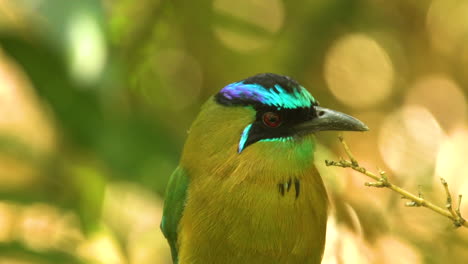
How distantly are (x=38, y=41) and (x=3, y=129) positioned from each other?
0.96 m

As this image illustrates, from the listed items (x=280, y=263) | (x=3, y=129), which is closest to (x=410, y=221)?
(x=280, y=263)

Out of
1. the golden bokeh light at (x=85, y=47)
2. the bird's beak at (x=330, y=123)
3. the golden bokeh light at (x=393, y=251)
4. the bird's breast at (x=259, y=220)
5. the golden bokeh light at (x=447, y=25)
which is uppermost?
Answer: the golden bokeh light at (x=85, y=47)

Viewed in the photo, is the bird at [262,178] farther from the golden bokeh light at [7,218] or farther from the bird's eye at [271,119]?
the golden bokeh light at [7,218]

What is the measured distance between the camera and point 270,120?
10.9 ft

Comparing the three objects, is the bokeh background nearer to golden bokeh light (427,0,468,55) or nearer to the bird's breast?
golden bokeh light (427,0,468,55)

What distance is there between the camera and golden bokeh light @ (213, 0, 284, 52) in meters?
6.23

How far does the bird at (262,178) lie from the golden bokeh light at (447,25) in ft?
9.37

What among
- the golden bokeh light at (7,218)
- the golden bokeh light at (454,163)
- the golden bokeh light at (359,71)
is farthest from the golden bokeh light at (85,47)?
the golden bokeh light at (359,71)

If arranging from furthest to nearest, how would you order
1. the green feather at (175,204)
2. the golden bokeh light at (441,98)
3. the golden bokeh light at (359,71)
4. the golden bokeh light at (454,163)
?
the golden bokeh light at (359,71) < the golden bokeh light at (441,98) < the golden bokeh light at (454,163) < the green feather at (175,204)

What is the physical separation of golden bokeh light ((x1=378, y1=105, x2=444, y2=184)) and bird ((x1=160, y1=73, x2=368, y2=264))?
54.0 inches

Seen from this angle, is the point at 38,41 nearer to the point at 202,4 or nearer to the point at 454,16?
the point at 202,4

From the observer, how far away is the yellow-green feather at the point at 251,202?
3.30 meters

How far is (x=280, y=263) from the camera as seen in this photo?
132 inches

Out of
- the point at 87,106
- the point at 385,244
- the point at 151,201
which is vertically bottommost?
the point at 385,244
